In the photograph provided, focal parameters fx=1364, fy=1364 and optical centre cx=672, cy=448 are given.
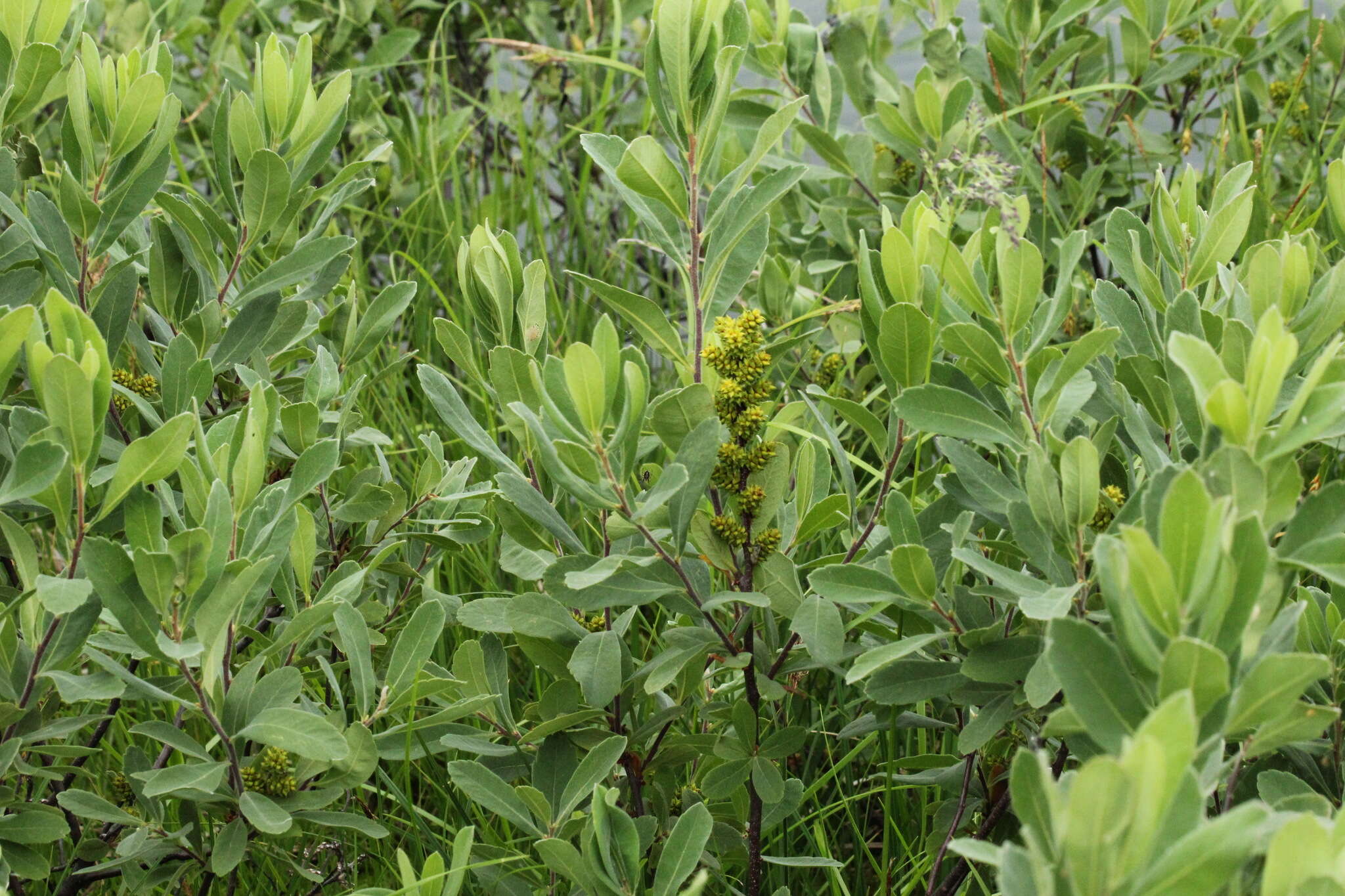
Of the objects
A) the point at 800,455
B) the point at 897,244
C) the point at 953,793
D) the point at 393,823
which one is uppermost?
the point at 897,244

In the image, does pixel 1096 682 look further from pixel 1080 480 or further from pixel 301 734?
pixel 301 734

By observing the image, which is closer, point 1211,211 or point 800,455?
point 800,455

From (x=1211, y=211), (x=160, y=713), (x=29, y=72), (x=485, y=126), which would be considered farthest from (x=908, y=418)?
(x=485, y=126)

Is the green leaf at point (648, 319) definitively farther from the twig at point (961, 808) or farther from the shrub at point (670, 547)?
the twig at point (961, 808)

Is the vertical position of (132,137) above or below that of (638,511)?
above

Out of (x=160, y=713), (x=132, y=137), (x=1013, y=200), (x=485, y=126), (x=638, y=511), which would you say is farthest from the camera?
(x=485, y=126)

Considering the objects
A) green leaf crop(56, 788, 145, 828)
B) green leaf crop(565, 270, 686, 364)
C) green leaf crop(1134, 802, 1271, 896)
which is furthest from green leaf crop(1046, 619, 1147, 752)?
green leaf crop(56, 788, 145, 828)

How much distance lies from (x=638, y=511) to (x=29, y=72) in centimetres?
101

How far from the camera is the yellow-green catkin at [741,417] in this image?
1396mm

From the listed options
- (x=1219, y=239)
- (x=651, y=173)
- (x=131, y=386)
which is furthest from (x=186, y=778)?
(x=1219, y=239)

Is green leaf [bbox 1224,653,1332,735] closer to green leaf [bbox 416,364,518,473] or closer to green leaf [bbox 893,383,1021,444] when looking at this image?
green leaf [bbox 893,383,1021,444]

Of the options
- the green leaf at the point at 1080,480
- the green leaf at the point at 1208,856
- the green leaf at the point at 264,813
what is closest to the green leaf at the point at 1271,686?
the green leaf at the point at 1208,856

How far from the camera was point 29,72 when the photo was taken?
5.49 ft

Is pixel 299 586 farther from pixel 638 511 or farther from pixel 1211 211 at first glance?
pixel 1211 211
